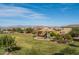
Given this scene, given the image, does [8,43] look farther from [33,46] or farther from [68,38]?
[68,38]

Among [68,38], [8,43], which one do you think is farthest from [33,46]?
[68,38]

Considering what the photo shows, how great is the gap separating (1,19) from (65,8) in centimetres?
62

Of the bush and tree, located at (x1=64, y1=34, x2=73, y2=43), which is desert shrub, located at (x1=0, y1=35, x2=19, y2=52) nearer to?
the bush

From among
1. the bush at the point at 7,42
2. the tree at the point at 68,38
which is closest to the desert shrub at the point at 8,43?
the bush at the point at 7,42

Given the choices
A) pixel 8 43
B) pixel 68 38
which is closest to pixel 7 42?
pixel 8 43

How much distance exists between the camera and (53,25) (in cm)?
309

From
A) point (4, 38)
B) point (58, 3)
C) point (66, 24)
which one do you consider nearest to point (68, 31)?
point (66, 24)

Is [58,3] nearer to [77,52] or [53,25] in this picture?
[53,25]

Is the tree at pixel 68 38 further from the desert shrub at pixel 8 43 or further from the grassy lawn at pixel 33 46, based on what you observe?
the desert shrub at pixel 8 43

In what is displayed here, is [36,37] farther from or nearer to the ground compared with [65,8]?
nearer to the ground

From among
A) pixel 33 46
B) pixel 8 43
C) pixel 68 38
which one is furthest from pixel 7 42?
pixel 68 38

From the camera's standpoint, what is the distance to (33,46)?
3.07 metres

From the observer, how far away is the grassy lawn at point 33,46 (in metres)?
3.06
